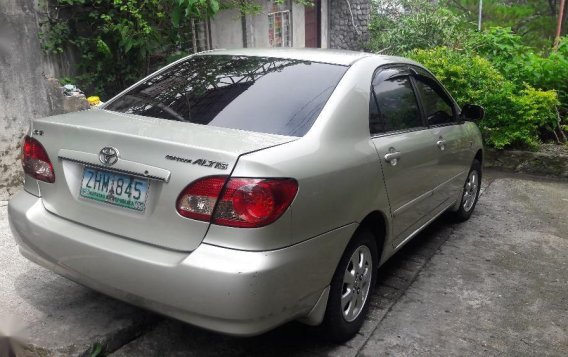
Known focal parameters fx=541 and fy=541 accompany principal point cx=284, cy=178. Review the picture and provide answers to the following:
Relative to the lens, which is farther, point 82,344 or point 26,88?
point 26,88

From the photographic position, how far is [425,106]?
411 centimetres

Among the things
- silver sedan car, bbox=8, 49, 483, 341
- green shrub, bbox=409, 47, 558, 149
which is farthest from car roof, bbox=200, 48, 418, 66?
green shrub, bbox=409, 47, 558, 149

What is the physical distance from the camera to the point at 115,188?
8.41 ft

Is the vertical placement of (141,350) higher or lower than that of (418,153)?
lower

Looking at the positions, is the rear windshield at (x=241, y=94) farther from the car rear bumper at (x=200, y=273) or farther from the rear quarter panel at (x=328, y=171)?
the car rear bumper at (x=200, y=273)

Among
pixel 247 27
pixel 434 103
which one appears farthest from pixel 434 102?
pixel 247 27

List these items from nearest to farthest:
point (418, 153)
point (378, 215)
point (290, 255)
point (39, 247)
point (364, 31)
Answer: point (290, 255)
point (39, 247)
point (378, 215)
point (418, 153)
point (364, 31)

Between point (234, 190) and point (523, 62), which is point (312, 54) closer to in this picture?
point (234, 190)

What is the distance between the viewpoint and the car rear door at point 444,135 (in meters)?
4.14

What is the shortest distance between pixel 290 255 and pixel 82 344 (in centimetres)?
125

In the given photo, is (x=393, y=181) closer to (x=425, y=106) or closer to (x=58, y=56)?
(x=425, y=106)

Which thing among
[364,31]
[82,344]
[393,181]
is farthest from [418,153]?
[364,31]

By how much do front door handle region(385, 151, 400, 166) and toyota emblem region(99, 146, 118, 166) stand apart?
1574 millimetres

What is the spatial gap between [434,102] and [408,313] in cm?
175
